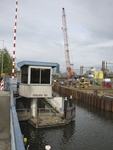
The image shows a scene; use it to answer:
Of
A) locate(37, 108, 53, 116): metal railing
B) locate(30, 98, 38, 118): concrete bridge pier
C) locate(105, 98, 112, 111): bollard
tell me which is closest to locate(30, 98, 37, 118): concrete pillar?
locate(30, 98, 38, 118): concrete bridge pier

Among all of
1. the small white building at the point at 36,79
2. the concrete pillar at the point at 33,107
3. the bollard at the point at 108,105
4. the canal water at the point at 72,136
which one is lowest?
the canal water at the point at 72,136

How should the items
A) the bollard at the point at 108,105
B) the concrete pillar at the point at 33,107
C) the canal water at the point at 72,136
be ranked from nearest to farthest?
the canal water at the point at 72,136, the concrete pillar at the point at 33,107, the bollard at the point at 108,105

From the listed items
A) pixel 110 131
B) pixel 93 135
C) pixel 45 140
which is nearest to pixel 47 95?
pixel 45 140

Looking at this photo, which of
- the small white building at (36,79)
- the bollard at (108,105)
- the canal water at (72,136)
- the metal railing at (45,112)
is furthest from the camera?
the bollard at (108,105)

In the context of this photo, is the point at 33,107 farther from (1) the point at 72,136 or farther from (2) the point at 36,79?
(1) the point at 72,136

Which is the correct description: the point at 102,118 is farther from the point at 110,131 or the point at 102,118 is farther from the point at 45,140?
the point at 45,140

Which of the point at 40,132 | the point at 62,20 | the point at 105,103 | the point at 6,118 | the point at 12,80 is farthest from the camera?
the point at 62,20

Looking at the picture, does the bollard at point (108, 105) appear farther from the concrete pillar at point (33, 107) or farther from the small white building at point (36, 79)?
the concrete pillar at point (33, 107)

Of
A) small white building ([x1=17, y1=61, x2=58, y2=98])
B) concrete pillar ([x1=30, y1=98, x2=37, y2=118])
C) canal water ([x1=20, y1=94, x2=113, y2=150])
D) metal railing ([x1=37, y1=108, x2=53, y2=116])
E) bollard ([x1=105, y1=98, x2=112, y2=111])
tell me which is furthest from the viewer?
bollard ([x1=105, y1=98, x2=112, y2=111])

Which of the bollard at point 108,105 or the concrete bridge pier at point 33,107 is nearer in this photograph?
the concrete bridge pier at point 33,107

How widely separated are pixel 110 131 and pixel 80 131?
3.44m

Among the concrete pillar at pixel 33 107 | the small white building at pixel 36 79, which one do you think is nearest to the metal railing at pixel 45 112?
the concrete pillar at pixel 33 107

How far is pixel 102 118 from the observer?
21188 millimetres

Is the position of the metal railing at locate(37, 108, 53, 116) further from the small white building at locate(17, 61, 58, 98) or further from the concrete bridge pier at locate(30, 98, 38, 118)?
the small white building at locate(17, 61, 58, 98)
